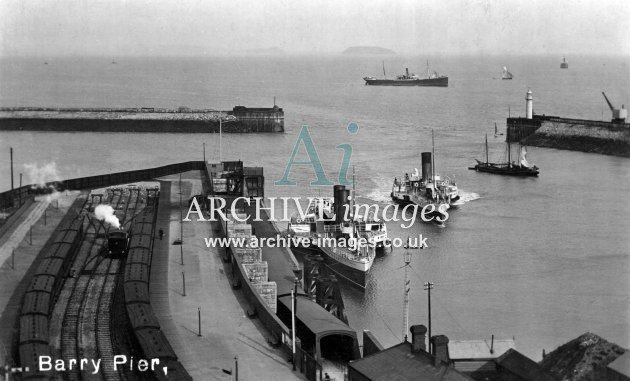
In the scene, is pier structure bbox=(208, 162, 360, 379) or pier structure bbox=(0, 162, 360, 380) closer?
pier structure bbox=(0, 162, 360, 380)

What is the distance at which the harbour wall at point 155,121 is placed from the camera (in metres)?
113

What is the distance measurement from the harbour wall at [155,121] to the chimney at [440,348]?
91.7 m

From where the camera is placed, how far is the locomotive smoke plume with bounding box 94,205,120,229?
40062mm

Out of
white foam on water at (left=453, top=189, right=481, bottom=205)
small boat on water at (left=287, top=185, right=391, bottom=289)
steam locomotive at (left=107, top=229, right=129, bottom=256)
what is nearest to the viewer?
steam locomotive at (left=107, top=229, right=129, bottom=256)

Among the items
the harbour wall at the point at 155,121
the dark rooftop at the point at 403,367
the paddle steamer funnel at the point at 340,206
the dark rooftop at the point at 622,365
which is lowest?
the dark rooftop at the point at 622,365

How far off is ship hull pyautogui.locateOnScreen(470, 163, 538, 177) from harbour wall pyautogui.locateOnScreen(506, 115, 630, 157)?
17.3 metres

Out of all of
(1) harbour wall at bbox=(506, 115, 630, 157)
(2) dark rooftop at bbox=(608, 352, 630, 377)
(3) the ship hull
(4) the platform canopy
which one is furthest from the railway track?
(1) harbour wall at bbox=(506, 115, 630, 157)

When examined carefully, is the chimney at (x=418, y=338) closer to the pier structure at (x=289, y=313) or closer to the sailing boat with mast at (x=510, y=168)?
the pier structure at (x=289, y=313)

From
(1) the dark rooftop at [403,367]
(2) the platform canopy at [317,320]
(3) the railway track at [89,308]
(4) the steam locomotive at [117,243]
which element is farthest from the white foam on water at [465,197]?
(1) the dark rooftop at [403,367]

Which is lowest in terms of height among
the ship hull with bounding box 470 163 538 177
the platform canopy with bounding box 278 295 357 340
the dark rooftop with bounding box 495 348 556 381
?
the dark rooftop with bounding box 495 348 556 381

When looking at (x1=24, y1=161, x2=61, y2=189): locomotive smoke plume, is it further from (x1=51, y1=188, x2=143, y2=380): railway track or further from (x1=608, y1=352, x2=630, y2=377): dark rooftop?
(x1=608, y1=352, x2=630, y2=377): dark rooftop

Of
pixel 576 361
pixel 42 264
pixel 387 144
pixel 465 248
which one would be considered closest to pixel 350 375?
pixel 576 361

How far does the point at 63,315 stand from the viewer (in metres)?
28.0

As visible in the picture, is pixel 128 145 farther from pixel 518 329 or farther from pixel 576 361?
pixel 576 361
